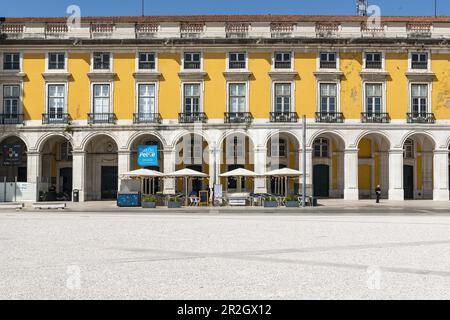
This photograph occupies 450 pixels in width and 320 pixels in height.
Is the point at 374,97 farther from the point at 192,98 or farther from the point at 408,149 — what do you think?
the point at 192,98

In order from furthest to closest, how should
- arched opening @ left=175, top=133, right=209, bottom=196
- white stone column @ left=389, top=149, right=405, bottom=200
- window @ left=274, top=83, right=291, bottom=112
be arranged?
arched opening @ left=175, top=133, right=209, bottom=196 < window @ left=274, top=83, right=291, bottom=112 < white stone column @ left=389, top=149, right=405, bottom=200

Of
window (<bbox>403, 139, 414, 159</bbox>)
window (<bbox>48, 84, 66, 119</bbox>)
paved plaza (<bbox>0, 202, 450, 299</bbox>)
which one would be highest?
window (<bbox>48, 84, 66, 119</bbox>)

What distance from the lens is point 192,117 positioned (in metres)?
36.2

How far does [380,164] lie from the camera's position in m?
39.0

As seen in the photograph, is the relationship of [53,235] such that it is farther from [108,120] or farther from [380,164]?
[380,164]

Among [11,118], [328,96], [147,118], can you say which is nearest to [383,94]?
[328,96]

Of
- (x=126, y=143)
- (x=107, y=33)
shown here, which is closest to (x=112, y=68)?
(x=107, y=33)

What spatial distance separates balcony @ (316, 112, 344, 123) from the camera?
3606 centimetres

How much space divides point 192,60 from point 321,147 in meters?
12.4

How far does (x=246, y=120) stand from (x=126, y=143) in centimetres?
888

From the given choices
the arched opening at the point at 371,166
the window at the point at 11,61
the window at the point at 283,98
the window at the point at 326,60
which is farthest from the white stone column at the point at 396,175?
the window at the point at 11,61

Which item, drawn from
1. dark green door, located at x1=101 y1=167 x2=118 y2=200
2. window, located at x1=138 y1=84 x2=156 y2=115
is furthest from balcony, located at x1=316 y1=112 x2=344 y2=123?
dark green door, located at x1=101 y1=167 x2=118 y2=200

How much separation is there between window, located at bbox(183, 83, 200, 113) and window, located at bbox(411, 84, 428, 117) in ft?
51.8

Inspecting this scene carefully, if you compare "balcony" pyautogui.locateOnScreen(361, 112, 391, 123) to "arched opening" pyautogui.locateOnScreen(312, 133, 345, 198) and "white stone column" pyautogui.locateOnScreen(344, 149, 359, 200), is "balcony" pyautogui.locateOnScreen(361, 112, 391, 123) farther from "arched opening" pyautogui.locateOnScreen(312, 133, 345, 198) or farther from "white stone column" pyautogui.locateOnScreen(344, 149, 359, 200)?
"arched opening" pyautogui.locateOnScreen(312, 133, 345, 198)
